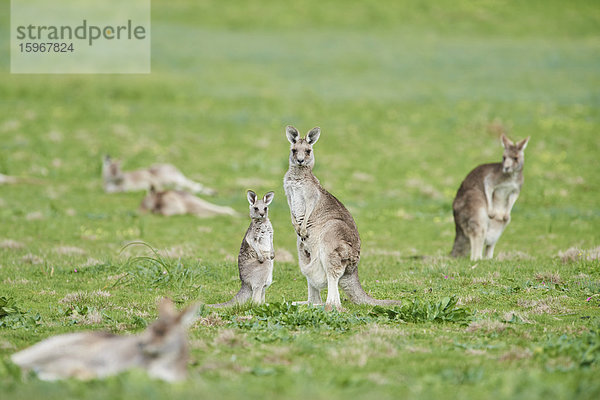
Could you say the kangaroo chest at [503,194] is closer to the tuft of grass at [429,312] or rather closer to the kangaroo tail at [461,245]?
the kangaroo tail at [461,245]

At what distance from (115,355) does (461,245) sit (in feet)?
30.4

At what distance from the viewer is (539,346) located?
280 inches

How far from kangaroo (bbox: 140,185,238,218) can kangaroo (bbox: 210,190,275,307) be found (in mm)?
9002

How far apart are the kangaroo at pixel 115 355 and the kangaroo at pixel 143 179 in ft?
51.2

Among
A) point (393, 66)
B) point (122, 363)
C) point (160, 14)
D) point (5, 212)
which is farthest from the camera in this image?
point (160, 14)

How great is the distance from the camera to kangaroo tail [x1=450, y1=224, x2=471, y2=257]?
13672 mm

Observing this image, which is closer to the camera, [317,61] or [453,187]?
[453,187]

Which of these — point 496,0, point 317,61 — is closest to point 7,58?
point 317,61

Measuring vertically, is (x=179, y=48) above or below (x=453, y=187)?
above

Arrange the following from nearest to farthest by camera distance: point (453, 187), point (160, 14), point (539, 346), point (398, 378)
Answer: point (398, 378)
point (539, 346)
point (453, 187)
point (160, 14)

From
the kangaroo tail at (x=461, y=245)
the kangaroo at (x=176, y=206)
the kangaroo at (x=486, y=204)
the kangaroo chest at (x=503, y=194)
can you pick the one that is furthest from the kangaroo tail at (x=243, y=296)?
the kangaroo at (x=176, y=206)

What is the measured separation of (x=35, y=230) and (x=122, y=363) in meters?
11.8

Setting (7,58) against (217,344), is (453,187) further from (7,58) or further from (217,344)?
(7,58)

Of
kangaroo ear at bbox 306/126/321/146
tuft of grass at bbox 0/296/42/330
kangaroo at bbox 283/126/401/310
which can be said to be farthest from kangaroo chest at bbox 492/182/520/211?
tuft of grass at bbox 0/296/42/330
